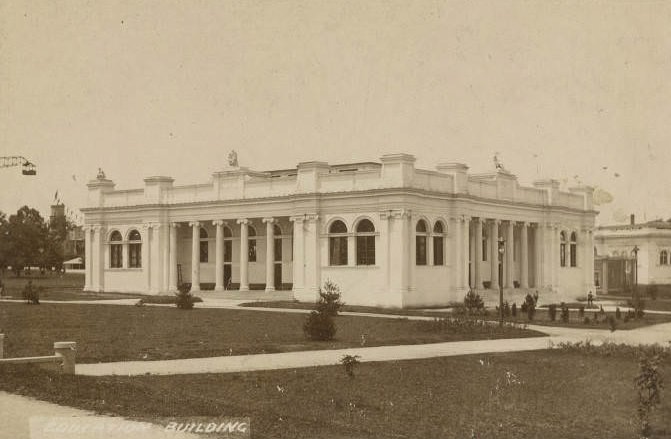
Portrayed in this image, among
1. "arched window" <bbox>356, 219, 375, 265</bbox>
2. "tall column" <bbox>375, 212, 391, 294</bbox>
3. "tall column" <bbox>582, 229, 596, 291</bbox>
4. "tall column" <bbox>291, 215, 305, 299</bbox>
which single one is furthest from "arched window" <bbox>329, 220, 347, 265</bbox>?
"tall column" <bbox>582, 229, 596, 291</bbox>

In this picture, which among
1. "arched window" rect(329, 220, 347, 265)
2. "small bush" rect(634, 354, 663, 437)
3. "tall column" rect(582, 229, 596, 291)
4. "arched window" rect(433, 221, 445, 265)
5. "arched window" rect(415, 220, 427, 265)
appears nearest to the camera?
"small bush" rect(634, 354, 663, 437)

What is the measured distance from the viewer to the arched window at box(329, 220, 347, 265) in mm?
45250

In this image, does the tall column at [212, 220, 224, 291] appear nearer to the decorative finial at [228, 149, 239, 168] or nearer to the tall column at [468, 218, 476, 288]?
the decorative finial at [228, 149, 239, 168]

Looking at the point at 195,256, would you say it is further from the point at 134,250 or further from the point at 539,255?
the point at 539,255

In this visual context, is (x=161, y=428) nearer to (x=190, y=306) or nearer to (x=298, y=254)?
(x=190, y=306)

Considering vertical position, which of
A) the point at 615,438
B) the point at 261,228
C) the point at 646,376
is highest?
the point at 261,228

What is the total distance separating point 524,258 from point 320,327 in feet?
109

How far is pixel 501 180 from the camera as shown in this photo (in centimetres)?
5084

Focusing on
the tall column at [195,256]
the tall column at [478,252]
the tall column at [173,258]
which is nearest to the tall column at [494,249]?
the tall column at [478,252]

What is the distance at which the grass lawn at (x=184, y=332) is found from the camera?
2013 cm

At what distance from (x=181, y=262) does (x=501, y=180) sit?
20.7m

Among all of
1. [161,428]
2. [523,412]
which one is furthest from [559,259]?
[161,428]

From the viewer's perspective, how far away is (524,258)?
53969 mm

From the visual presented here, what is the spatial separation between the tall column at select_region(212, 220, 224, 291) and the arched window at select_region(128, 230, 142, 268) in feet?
20.7
